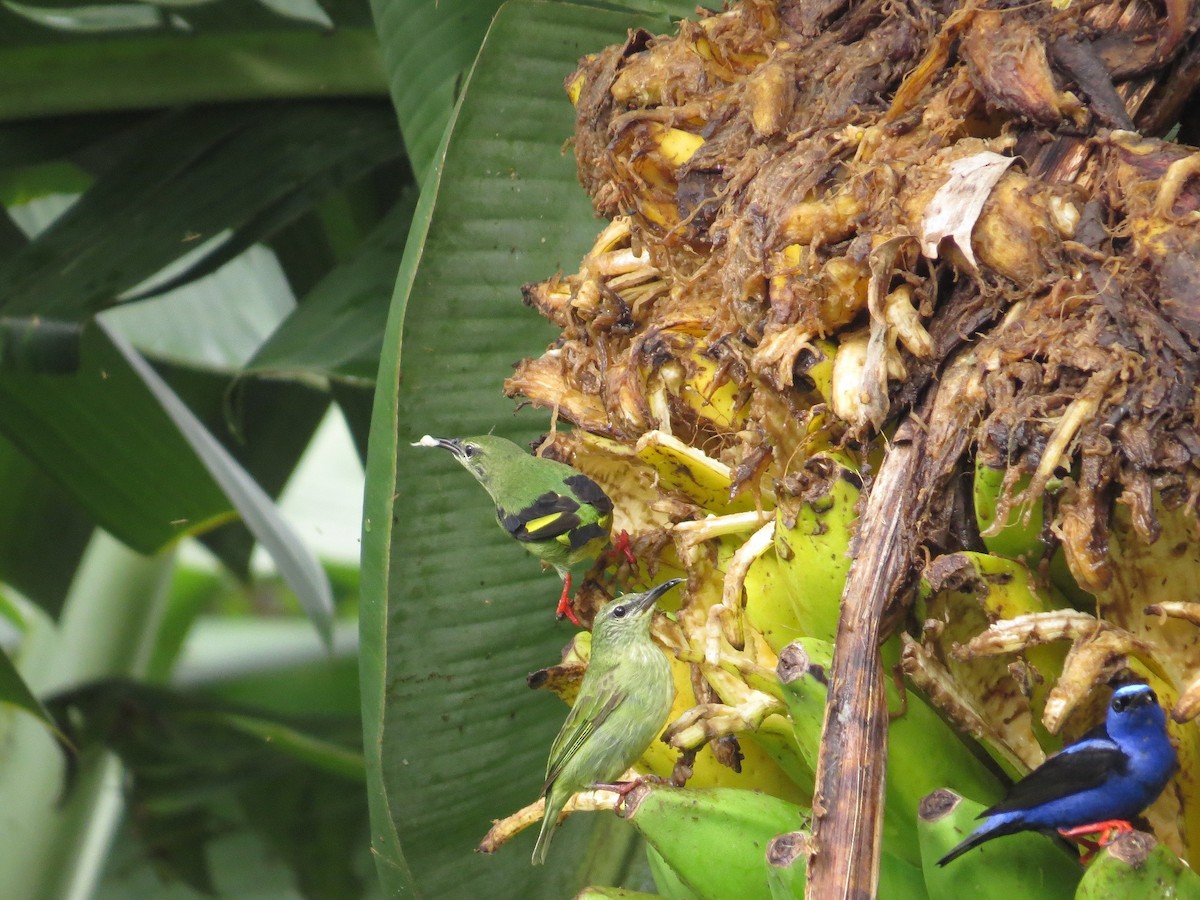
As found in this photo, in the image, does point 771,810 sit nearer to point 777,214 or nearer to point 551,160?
point 777,214

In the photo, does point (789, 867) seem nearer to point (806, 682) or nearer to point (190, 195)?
point (806, 682)

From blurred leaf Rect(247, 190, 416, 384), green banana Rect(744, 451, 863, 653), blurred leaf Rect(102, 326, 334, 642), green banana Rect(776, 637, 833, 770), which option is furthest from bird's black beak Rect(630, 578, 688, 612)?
blurred leaf Rect(102, 326, 334, 642)

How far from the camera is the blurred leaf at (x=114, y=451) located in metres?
1.94

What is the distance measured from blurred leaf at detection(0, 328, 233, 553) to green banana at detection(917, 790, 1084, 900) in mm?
1522

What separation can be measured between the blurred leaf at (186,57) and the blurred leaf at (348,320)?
0.29m

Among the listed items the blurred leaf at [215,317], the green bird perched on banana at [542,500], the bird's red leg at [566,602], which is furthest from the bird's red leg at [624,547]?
the blurred leaf at [215,317]

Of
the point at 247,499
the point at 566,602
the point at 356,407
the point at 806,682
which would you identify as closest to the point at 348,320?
the point at 247,499

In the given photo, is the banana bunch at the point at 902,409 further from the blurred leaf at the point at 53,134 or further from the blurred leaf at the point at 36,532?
the blurred leaf at the point at 36,532

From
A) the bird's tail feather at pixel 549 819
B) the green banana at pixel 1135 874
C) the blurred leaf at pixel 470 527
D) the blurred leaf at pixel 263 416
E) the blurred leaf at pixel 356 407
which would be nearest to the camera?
the green banana at pixel 1135 874

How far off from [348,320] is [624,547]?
77 centimetres

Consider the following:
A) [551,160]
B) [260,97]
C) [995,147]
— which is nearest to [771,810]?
[995,147]

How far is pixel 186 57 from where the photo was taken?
196 centimetres

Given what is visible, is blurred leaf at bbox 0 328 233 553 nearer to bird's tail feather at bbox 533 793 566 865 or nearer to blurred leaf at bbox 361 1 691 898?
blurred leaf at bbox 361 1 691 898

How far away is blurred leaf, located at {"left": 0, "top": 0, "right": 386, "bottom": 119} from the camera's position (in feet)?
6.22
